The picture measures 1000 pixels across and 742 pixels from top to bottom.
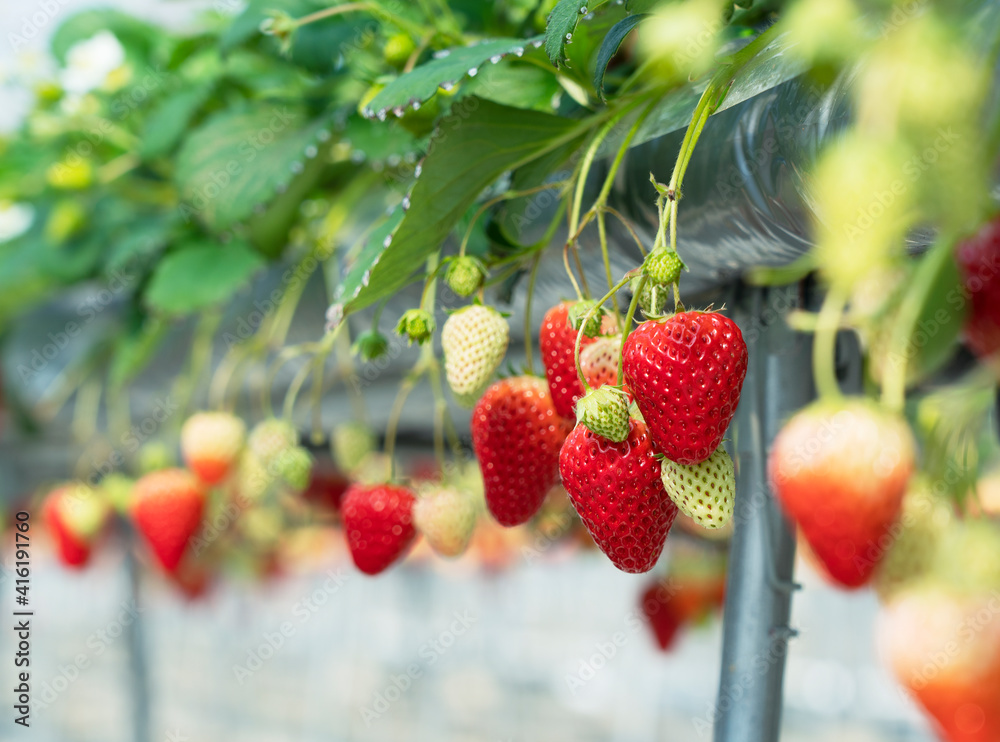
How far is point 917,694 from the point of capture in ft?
1.06

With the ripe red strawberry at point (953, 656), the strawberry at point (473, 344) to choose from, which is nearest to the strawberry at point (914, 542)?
the ripe red strawberry at point (953, 656)

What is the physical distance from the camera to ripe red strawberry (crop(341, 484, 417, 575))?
60 centimetres

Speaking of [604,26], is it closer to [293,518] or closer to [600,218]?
[600,218]

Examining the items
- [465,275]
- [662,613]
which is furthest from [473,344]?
[662,613]

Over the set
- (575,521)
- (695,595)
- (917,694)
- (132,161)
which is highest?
(132,161)

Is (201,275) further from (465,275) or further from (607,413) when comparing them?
(607,413)

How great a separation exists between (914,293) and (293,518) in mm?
2109

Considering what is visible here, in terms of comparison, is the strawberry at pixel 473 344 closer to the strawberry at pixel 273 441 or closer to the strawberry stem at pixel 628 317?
the strawberry stem at pixel 628 317

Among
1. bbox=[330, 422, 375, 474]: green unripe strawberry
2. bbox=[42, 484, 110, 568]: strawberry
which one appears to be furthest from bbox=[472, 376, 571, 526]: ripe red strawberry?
bbox=[42, 484, 110, 568]: strawberry

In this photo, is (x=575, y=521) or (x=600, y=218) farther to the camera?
(x=575, y=521)

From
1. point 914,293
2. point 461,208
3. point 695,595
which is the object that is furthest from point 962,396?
point 695,595

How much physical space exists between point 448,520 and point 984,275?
1.11ft

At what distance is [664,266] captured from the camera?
0.31m

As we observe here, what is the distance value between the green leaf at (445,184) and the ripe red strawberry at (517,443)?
83 millimetres
